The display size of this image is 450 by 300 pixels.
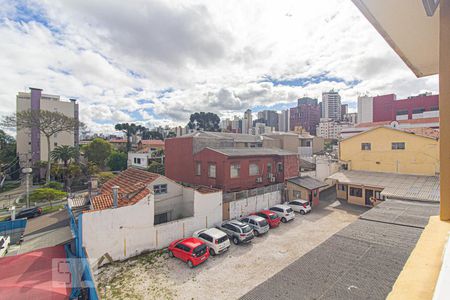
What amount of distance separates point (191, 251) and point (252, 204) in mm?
8471

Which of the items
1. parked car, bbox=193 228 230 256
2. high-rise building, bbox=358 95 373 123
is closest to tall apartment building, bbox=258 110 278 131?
high-rise building, bbox=358 95 373 123

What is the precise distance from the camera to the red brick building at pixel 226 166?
1948 cm

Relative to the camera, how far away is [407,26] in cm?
266

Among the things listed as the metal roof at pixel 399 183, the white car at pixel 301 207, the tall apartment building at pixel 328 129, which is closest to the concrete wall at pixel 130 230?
the white car at pixel 301 207

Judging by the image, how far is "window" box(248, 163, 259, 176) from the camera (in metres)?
21.2

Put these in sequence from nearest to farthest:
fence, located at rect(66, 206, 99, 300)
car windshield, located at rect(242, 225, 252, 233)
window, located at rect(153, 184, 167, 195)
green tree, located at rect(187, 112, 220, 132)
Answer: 1. fence, located at rect(66, 206, 99, 300)
2. car windshield, located at rect(242, 225, 252, 233)
3. window, located at rect(153, 184, 167, 195)
4. green tree, located at rect(187, 112, 220, 132)

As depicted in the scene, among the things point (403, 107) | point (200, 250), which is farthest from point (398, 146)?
point (403, 107)

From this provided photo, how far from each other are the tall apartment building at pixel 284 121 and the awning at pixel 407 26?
122291 millimetres

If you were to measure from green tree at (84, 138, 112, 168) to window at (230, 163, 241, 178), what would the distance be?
31.6 metres

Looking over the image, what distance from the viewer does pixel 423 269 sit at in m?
1.91

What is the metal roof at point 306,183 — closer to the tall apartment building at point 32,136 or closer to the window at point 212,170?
the window at point 212,170

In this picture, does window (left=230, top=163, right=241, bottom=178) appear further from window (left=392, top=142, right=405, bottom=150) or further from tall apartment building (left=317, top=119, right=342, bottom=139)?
tall apartment building (left=317, top=119, right=342, bottom=139)

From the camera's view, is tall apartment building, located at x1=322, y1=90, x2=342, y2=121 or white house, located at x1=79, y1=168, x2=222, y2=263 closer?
white house, located at x1=79, y1=168, x2=222, y2=263

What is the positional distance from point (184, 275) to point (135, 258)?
11.3 feet
